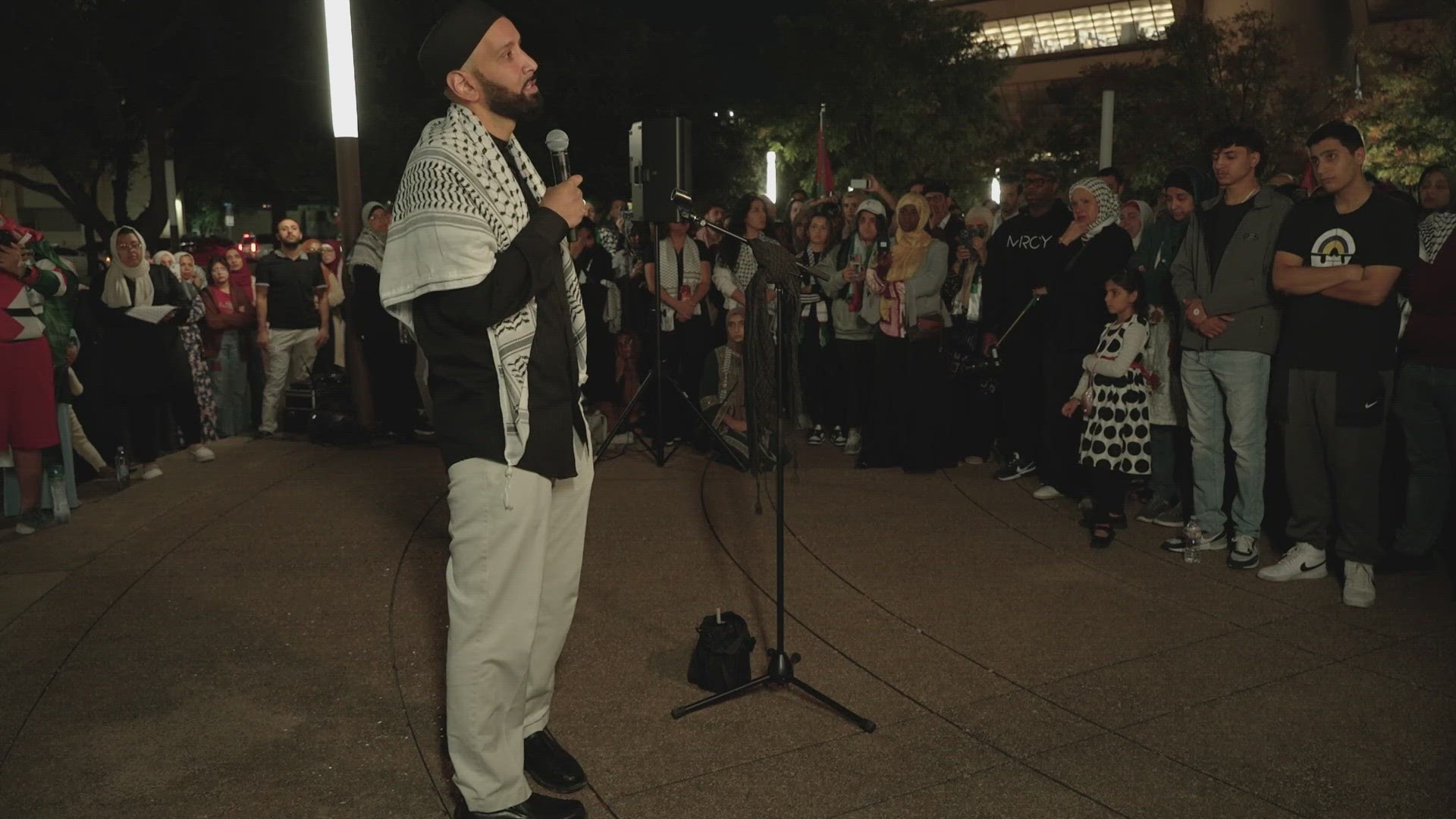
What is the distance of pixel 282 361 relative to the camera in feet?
34.3

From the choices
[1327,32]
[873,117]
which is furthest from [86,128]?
[1327,32]

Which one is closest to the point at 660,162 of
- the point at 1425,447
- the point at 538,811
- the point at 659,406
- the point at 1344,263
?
the point at 659,406

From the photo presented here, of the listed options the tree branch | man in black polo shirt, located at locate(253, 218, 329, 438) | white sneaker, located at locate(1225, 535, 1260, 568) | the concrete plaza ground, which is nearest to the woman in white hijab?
the concrete plaza ground

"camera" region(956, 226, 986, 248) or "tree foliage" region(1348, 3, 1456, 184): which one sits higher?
"tree foliage" region(1348, 3, 1456, 184)

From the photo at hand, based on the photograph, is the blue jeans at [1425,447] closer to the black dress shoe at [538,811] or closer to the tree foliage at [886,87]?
the black dress shoe at [538,811]

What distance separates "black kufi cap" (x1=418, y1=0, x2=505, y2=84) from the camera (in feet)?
9.81

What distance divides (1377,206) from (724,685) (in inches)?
146

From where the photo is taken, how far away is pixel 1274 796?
348cm

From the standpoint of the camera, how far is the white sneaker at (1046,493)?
746cm

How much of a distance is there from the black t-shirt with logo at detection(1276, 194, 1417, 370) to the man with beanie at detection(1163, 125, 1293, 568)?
22 cm

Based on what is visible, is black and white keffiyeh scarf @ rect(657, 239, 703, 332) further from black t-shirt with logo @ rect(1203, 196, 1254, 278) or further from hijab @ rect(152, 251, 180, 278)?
black t-shirt with logo @ rect(1203, 196, 1254, 278)

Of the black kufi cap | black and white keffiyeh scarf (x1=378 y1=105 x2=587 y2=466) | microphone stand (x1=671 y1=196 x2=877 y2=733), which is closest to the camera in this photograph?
black and white keffiyeh scarf (x1=378 y1=105 x2=587 y2=466)

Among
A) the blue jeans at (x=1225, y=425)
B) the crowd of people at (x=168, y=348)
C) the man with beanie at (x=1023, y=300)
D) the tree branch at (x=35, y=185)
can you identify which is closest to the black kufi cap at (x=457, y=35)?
the blue jeans at (x=1225, y=425)

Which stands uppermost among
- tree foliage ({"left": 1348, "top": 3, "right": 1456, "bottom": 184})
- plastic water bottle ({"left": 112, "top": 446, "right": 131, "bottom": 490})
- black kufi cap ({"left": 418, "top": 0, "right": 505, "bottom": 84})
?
tree foliage ({"left": 1348, "top": 3, "right": 1456, "bottom": 184})
